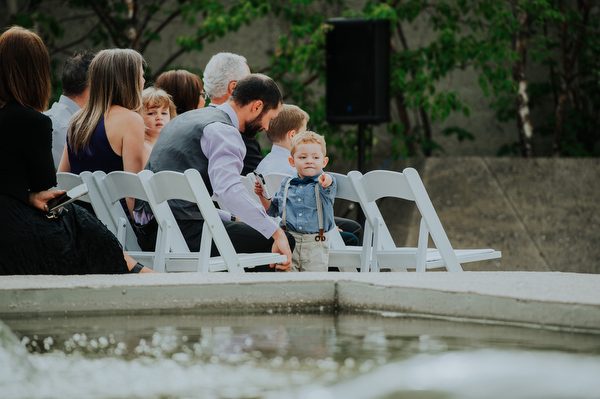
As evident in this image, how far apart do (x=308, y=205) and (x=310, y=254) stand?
20cm

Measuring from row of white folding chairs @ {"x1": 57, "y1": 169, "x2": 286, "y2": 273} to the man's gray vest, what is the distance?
154mm

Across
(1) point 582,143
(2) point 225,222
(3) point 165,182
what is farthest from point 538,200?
(3) point 165,182

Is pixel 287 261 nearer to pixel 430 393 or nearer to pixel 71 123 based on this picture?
pixel 71 123

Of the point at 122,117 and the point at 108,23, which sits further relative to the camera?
the point at 108,23

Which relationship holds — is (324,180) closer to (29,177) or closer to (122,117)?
(122,117)

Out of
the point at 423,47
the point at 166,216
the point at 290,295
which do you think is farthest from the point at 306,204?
the point at 423,47

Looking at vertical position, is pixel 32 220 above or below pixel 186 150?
below

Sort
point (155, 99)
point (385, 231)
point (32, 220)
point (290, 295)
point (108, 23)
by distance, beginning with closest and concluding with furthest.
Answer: point (290, 295), point (32, 220), point (385, 231), point (155, 99), point (108, 23)

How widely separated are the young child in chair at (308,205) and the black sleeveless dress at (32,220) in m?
0.86

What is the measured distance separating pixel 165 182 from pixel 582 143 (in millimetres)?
6625

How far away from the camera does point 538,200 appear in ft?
26.1

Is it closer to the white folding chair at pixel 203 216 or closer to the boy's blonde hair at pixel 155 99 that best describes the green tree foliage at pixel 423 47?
the boy's blonde hair at pixel 155 99

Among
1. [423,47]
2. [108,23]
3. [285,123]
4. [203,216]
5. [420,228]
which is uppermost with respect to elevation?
[108,23]

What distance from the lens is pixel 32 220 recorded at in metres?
2.93
